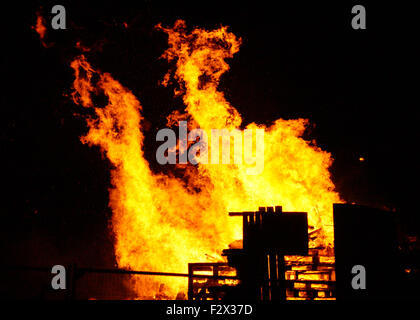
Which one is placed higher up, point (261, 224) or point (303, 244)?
point (261, 224)

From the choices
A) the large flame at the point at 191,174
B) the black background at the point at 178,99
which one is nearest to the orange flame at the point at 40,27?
the black background at the point at 178,99

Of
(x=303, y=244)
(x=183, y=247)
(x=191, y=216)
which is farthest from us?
(x=191, y=216)

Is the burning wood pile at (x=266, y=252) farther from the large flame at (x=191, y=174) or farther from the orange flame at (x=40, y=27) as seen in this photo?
the orange flame at (x=40, y=27)

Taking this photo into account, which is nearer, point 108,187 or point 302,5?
point 302,5

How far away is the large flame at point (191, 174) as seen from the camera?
35.2 feet

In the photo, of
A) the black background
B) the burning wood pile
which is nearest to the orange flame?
the black background

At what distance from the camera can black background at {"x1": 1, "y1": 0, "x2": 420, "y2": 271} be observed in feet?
38.3

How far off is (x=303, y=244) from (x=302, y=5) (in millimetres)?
10151

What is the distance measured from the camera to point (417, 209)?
1347cm

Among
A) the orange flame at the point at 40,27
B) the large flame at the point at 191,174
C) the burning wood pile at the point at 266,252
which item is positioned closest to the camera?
the burning wood pile at the point at 266,252

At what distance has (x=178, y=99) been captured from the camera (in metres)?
12.0

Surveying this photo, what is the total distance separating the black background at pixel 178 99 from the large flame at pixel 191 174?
1.77 feet
